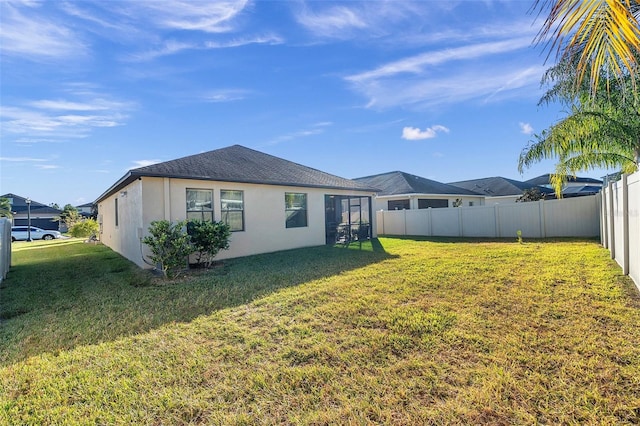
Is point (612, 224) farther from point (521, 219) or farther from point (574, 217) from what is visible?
point (521, 219)

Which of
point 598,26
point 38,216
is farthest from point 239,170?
point 38,216

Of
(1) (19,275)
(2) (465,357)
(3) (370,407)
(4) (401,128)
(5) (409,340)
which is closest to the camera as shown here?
(3) (370,407)

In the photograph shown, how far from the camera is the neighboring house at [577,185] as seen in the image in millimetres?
20130

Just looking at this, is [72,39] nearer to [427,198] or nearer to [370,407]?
[370,407]

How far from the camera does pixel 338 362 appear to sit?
3.16 metres

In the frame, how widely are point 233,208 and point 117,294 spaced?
4.85 meters

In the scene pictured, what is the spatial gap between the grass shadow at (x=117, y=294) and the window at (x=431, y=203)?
11.8m

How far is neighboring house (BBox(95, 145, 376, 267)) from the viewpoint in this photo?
9156mm

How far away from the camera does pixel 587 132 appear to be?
28.7ft

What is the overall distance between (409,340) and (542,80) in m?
10.2

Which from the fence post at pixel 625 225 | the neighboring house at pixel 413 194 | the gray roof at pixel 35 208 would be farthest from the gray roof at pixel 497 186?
the gray roof at pixel 35 208

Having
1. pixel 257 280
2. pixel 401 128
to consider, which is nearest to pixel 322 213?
pixel 257 280

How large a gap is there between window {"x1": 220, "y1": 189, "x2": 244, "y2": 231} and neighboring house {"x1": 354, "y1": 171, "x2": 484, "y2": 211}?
1159 centimetres

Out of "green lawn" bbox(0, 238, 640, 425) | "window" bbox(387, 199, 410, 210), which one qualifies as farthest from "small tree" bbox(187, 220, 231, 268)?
"window" bbox(387, 199, 410, 210)
